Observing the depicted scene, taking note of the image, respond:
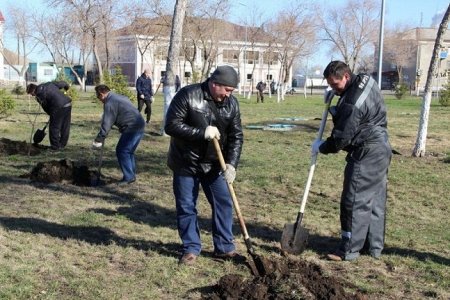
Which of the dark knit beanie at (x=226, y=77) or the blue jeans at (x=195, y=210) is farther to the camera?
the blue jeans at (x=195, y=210)

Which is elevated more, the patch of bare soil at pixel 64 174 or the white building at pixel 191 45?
the white building at pixel 191 45

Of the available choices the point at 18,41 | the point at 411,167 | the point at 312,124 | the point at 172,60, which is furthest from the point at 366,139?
the point at 18,41

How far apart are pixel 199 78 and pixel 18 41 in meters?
32.3

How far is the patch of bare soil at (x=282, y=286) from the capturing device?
3902 mm

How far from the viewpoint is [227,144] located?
4.82 m

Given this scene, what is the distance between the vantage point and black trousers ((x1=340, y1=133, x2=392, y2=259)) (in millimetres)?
4883

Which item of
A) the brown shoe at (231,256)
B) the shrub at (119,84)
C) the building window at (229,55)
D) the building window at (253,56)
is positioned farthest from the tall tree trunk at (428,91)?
the building window at (229,55)

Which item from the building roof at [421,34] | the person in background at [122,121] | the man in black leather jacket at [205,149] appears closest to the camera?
the man in black leather jacket at [205,149]

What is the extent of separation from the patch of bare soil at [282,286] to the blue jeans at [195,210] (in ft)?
2.24

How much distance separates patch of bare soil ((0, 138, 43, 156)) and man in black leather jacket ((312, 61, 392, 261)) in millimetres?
7263

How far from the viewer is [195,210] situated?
15.9ft

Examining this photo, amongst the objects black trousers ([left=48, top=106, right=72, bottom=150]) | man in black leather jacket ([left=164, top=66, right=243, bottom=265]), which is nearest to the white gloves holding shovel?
man in black leather jacket ([left=164, top=66, right=243, bottom=265])

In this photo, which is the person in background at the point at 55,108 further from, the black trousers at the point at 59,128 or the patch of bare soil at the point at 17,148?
the patch of bare soil at the point at 17,148

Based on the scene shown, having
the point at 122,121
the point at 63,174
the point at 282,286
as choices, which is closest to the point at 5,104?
the point at 63,174
